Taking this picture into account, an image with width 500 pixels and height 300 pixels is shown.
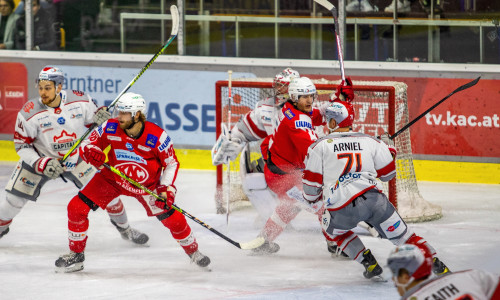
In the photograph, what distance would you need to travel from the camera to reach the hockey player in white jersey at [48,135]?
577 centimetres

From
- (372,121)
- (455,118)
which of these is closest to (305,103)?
(372,121)

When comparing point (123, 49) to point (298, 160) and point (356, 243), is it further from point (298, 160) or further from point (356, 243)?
point (356, 243)

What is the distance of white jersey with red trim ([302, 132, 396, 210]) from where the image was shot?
4730 mm

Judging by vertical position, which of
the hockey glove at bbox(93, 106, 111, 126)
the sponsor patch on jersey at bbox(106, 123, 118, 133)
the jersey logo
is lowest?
the sponsor patch on jersey at bbox(106, 123, 118, 133)

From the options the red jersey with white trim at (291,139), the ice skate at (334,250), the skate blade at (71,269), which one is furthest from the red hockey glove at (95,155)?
the ice skate at (334,250)

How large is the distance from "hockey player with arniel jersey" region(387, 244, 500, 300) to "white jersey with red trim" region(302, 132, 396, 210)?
168 cm

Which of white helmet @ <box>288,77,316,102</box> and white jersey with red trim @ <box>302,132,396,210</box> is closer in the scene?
white jersey with red trim @ <box>302,132,396,210</box>

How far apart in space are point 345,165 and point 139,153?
119cm

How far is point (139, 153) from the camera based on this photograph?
5.23m

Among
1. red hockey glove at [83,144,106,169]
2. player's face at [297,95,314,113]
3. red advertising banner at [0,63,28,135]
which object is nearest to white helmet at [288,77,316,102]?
player's face at [297,95,314,113]

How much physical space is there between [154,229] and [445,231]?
6.44 feet

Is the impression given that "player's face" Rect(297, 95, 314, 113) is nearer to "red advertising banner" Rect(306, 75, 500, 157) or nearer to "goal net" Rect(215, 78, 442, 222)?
"goal net" Rect(215, 78, 442, 222)

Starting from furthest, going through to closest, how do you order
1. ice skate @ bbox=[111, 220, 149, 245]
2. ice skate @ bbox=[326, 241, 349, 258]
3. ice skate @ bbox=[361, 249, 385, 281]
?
ice skate @ bbox=[111, 220, 149, 245], ice skate @ bbox=[326, 241, 349, 258], ice skate @ bbox=[361, 249, 385, 281]

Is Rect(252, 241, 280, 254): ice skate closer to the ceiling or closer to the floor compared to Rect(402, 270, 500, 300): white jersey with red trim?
closer to the floor
